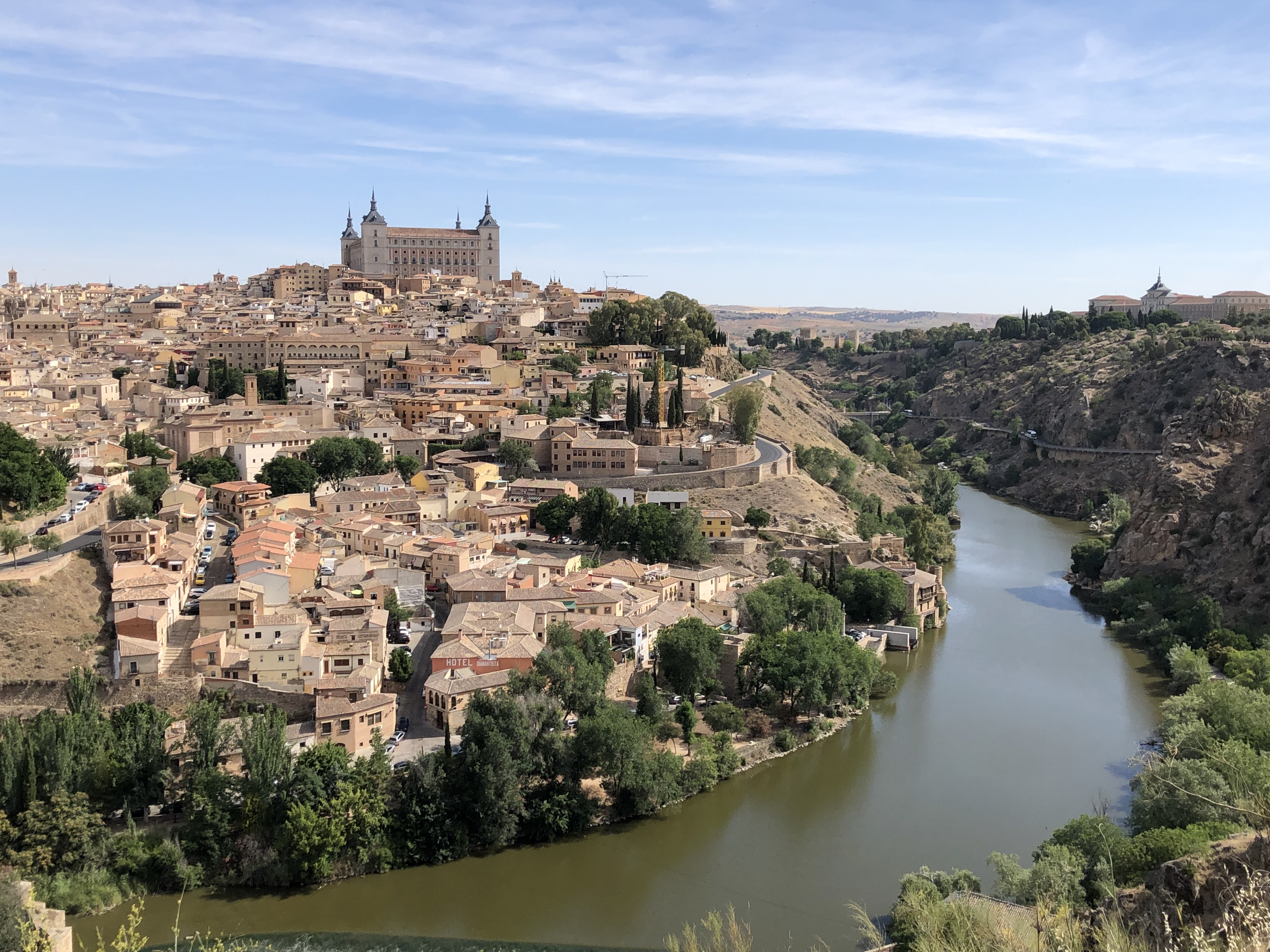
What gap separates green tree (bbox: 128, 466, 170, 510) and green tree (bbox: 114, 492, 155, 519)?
1.35 feet

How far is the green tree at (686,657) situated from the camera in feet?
47.2

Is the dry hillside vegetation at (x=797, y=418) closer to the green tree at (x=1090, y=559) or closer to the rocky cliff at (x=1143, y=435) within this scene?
the rocky cliff at (x=1143, y=435)

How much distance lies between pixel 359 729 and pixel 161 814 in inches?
81.4

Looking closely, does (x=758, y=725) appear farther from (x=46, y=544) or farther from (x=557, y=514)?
(x=46, y=544)

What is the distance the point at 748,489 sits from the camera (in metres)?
23.1

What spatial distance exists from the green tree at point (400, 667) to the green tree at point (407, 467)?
8707 mm

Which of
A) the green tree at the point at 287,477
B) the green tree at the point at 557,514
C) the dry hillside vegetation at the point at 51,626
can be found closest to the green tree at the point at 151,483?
the green tree at the point at 287,477

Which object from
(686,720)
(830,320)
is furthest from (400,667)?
(830,320)

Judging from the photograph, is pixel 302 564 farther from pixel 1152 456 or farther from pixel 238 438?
pixel 1152 456

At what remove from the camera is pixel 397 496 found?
20234 millimetres

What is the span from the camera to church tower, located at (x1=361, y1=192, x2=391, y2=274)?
47500 mm

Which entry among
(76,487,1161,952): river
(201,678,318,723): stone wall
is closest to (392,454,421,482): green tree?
(201,678,318,723): stone wall

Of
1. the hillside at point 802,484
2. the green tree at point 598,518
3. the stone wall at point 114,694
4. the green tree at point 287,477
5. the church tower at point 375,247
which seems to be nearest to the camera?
the stone wall at point 114,694

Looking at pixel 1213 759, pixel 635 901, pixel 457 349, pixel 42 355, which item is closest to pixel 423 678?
pixel 635 901
